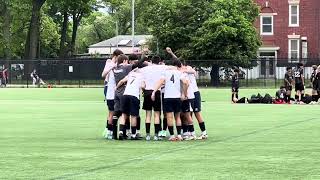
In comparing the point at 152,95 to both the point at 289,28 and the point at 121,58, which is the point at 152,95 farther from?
the point at 289,28

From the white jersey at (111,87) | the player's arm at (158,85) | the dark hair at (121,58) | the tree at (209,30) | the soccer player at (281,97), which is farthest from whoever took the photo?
the tree at (209,30)

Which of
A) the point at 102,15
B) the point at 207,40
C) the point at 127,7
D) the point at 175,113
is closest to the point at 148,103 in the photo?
the point at 175,113

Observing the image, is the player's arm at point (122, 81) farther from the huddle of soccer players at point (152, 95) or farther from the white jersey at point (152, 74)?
the white jersey at point (152, 74)

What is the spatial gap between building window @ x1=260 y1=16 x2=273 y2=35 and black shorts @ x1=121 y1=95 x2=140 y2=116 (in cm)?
5808

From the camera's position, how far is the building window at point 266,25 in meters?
73.2

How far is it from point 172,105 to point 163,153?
277 centimetres

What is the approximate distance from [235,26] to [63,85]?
669 inches

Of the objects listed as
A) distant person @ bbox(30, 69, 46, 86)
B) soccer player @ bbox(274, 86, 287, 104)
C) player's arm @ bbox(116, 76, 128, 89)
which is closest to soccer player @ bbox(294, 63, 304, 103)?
soccer player @ bbox(274, 86, 287, 104)

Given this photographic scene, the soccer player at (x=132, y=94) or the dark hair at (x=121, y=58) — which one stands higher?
the dark hair at (x=121, y=58)

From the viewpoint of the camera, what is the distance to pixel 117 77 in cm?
1689

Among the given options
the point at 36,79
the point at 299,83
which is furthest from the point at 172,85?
the point at 36,79

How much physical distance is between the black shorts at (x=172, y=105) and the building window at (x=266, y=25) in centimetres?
5800

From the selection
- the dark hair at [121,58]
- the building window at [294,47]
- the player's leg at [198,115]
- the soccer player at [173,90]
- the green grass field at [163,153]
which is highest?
the building window at [294,47]

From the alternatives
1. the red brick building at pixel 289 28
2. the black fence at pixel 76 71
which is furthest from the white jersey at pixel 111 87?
the red brick building at pixel 289 28
